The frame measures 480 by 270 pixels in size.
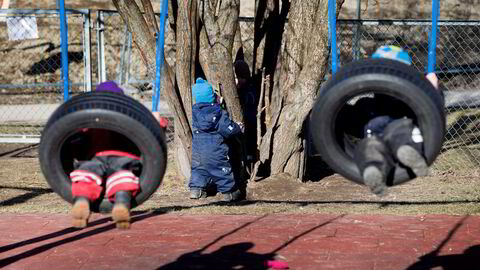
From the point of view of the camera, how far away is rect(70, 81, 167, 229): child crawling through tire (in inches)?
212

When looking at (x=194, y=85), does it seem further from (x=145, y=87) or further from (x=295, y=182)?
(x=145, y=87)

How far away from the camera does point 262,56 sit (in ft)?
34.1

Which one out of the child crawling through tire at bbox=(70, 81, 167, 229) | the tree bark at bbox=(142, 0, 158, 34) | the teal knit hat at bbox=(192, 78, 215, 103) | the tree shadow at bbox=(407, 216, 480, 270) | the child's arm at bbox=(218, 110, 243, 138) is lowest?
the tree shadow at bbox=(407, 216, 480, 270)

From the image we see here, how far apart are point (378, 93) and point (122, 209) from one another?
→ 1837 mm

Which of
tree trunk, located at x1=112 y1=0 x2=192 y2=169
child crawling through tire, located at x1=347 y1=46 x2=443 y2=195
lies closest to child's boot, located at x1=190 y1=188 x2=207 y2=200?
tree trunk, located at x1=112 y1=0 x2=192 y2=169

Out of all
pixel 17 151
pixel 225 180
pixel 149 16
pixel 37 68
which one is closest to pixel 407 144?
pixel 225 180

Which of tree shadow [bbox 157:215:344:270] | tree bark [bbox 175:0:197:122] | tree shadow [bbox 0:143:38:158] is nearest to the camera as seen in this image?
tree shadow [bbox 157:215:344:270]

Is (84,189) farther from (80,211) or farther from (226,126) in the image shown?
(226,126)

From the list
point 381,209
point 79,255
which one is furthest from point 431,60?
point 79,255

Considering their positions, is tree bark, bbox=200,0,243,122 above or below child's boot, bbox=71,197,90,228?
above

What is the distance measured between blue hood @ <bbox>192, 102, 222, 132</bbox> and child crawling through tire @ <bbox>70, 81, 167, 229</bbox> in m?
3.17

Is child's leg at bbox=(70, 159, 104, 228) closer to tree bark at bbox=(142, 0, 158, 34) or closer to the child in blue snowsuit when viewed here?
the child in blue snowsuit

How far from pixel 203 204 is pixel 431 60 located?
3011mm

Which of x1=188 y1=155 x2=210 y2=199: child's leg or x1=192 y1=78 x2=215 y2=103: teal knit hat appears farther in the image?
x1=188 y1=155 x2=210 y2=199: child's leg
